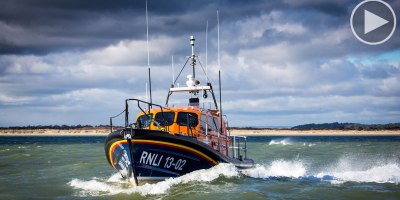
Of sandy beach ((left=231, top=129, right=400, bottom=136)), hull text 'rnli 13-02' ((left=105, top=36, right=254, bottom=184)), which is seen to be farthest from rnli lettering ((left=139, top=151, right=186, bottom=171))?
sandy beach ((left=231, top=129, right=400, bottom=136))

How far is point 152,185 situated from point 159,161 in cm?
77

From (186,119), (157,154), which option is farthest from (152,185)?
(186,119)

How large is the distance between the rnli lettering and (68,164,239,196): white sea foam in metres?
0.41

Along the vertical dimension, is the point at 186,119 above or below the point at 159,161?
above

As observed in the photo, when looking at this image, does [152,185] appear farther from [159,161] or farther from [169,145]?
[169,145]

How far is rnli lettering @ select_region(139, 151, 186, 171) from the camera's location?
42.5 feet

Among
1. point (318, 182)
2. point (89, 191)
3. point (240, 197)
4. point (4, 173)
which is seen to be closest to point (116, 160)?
point (89, 191)

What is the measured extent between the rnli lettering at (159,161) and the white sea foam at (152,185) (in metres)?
0.41

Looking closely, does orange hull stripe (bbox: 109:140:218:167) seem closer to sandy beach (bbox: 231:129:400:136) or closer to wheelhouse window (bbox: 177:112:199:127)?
wheelhouse window (bbox: 177:112:199:127)

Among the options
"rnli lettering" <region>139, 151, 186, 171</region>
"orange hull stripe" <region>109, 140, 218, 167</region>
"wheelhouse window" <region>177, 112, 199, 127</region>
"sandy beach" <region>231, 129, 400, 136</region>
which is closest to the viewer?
"orange hull stripe" <region>109, 140, 218, 167</region>

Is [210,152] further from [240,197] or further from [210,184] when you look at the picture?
[240,197]

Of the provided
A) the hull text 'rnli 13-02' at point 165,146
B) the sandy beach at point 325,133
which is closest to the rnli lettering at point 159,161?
the hull text 'rnli 13-02' at point 165,146

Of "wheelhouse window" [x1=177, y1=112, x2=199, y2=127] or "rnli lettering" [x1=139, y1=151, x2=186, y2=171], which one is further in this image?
"wheelhouse window" [x1=177, y1=112, x2=199, y2=127]

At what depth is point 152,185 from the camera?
13.1 metres
